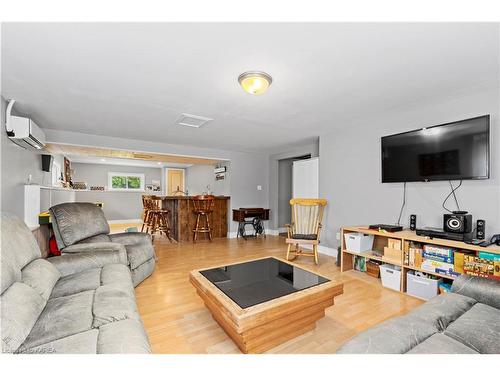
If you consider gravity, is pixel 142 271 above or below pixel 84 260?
below

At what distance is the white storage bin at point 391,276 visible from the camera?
2645 mm

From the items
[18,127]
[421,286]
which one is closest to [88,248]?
[18,127]

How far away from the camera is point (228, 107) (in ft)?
9.80

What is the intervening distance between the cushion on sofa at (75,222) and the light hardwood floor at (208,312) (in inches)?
34.6

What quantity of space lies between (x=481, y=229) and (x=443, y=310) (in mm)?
1510

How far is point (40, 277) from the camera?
1.55 m

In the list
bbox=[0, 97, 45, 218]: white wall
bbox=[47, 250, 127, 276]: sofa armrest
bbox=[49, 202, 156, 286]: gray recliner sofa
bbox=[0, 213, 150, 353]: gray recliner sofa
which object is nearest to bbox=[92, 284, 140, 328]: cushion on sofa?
bbox=[0, 213, 150, 353]: gray recliner sofa

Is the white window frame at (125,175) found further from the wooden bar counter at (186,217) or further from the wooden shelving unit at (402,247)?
the wooden shelving unit at (402,247)

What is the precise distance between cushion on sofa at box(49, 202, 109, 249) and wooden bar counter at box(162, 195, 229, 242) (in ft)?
8.08

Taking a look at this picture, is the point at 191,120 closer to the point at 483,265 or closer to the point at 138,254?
the point at 138,254

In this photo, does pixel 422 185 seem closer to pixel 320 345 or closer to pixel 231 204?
pixel 320 345

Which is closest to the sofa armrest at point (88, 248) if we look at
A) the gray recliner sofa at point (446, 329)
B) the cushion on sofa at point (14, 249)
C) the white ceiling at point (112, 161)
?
the cushion on sofa at point (14, 249)

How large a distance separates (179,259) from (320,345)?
8.93 ft

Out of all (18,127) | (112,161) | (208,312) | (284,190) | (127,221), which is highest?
(112,161)
